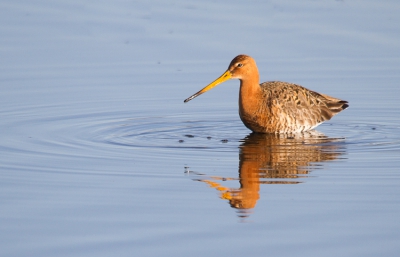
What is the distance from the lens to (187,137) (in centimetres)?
1159

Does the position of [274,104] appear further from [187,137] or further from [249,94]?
[187,137]

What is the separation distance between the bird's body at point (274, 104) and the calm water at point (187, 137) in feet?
0.81

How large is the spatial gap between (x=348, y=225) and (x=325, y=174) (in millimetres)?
1809

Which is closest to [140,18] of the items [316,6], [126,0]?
[126,0]

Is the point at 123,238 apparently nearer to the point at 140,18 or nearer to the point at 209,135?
the point at 209,135

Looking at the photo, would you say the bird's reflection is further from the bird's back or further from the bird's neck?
the bird's neck

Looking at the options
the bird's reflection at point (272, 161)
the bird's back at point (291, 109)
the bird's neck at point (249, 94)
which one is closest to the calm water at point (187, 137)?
Answer: the bird's reflection at point (272, 161)

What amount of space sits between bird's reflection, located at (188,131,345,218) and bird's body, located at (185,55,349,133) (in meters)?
0.17

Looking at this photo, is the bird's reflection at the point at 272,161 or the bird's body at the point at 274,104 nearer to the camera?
the bird's reflection at the point at 272,161

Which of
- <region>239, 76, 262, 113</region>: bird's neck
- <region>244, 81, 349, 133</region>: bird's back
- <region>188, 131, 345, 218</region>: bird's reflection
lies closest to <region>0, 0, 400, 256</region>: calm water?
<region>188, 131, 345, 218</region>: bird's reflection

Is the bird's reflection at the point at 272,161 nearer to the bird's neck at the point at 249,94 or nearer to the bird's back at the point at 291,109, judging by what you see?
the bird's back at the point at 291,109

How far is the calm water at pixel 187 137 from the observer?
756 centimetres

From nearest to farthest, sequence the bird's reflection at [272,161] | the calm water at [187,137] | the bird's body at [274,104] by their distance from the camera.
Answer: the calm water at [187,137] < the bird's reflection at [272,161] < the bird's body at [274,104]

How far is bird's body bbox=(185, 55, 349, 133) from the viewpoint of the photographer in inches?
484
